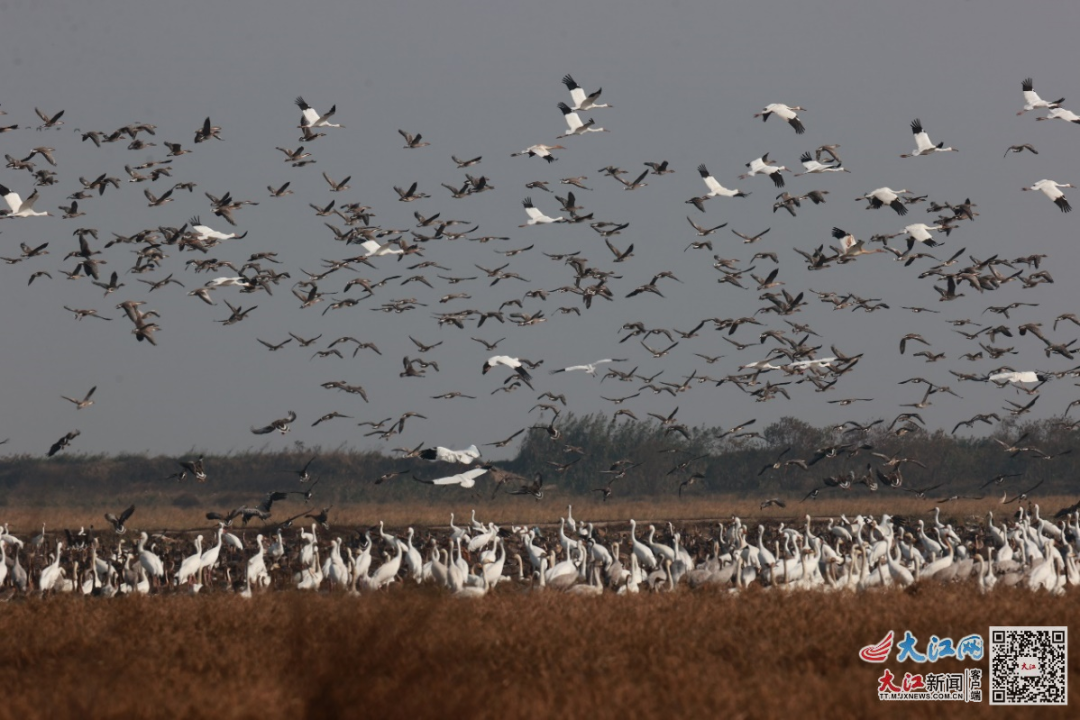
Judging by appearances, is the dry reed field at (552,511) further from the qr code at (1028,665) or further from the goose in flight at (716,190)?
the qr code at (1028,665)

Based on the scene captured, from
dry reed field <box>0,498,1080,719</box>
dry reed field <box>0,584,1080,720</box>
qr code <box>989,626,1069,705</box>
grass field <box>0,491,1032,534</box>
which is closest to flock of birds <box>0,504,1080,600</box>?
dry reed field <box>0,498,1080,719</box>

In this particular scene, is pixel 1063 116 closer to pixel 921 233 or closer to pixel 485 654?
pixel 921 233

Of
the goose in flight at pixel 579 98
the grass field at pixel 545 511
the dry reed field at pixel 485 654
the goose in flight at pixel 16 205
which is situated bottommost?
the dry reed field at pixel 485 654

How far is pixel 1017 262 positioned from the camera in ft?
99.3

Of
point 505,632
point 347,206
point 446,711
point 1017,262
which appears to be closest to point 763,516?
point 1017,262

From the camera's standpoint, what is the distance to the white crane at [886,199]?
29609mm

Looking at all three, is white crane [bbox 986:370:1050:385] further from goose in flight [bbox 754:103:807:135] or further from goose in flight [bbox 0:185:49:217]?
goose in flight [bbox 0:185:49:217]

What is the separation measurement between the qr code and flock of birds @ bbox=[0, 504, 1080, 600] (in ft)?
13.5

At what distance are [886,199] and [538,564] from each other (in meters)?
10.6

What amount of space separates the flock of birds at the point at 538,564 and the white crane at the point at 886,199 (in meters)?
6.55

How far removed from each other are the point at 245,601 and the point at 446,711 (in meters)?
7.59

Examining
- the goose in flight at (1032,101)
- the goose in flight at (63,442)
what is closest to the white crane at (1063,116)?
the goose in flight at (1032,101)

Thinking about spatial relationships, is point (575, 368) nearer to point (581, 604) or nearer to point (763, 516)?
point (763, 516)

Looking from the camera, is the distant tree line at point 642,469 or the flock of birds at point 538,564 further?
the distant tree line at point 642,469
